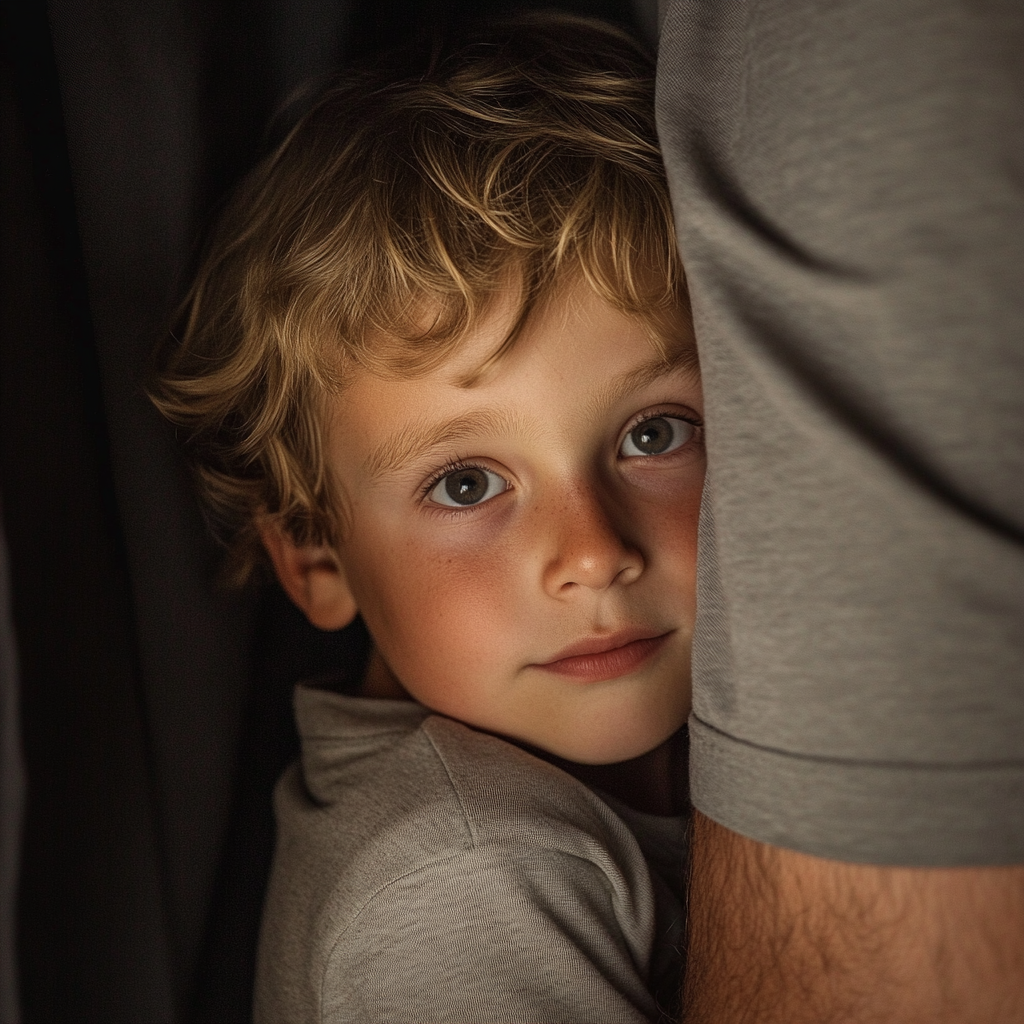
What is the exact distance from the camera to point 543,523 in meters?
0.93

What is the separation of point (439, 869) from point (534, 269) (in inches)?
20.6

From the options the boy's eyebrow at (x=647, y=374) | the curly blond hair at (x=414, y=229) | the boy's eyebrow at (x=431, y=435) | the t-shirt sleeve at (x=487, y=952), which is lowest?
the t-shirt sleeve at (x=487, y=952)

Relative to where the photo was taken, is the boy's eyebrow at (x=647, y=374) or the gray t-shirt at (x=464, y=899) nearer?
the gray t-shirt at (x=464, y=899)

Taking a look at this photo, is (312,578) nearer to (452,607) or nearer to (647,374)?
(452,607)

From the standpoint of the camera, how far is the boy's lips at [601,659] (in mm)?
958

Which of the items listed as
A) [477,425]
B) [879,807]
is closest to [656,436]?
[477,425]

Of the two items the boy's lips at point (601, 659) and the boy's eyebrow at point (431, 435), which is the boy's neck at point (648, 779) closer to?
the boy's lips at point (601, 659)

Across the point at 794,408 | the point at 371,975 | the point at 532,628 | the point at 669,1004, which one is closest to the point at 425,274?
the point at 532,628

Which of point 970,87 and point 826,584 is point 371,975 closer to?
point 826,584

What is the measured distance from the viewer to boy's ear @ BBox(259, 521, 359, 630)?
1.14 metres

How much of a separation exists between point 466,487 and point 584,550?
15cm

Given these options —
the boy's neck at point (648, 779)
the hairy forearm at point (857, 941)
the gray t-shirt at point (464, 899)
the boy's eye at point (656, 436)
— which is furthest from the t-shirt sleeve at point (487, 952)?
the boy's eye at point (656, 436)

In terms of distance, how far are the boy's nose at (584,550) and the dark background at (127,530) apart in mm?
360

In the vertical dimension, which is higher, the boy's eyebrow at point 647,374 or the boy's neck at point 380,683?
the boy's eyebrow at point 647,374
